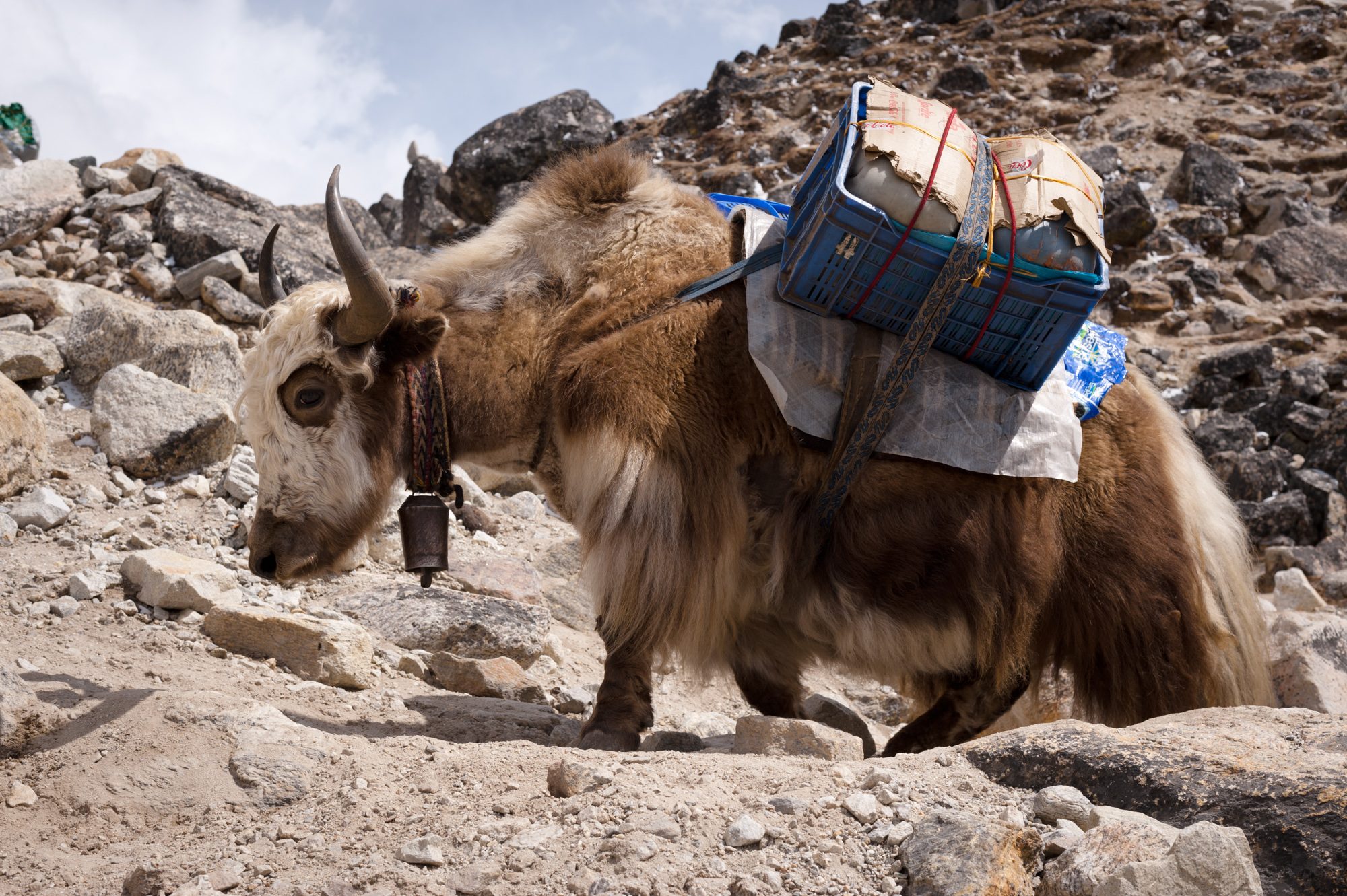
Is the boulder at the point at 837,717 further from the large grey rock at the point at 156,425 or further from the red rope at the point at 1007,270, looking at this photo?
the large grey rock at the point at 156,425

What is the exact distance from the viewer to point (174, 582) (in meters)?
3.44

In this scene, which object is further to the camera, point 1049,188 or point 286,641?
point 286,641

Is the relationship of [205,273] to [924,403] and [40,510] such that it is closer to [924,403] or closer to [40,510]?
[40,510]

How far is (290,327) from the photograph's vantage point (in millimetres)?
3291

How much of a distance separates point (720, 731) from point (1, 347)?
4.10 m

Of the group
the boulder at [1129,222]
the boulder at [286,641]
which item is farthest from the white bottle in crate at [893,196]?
the boulder at [1129,222]

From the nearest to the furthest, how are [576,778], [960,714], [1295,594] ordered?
[576,778], [960,714], [1295,594]

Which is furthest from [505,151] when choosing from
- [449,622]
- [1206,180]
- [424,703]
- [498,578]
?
[424,703]

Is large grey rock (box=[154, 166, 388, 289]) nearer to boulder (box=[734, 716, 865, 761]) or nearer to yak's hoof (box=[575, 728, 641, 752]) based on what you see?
yak's hoof (box=[575, 728, 641, 752])

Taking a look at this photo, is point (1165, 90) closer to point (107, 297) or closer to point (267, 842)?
point (107, 297)

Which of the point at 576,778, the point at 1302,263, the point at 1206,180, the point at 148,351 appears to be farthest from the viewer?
the point at 1206,180

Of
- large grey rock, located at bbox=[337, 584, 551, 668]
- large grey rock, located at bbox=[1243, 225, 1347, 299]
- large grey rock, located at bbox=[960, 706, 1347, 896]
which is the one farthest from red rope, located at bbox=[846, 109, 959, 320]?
large grey rock, located at bbox=[1243, 225, 1347, 299]

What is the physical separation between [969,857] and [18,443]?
4019 mm

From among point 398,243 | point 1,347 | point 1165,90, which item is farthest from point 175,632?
point 1165,90
